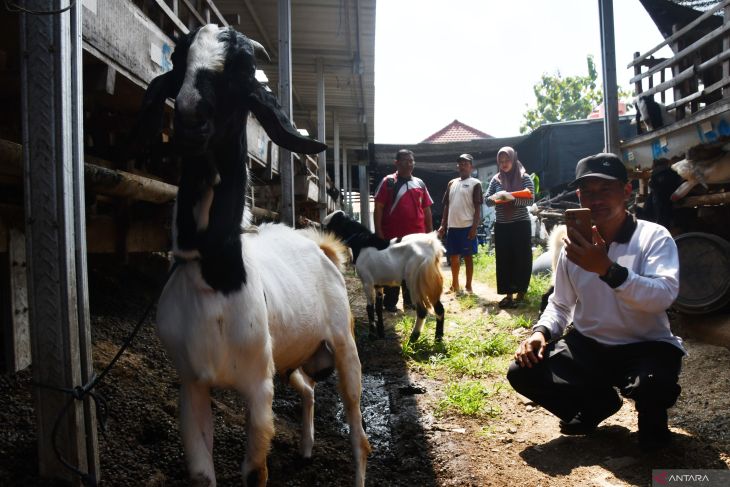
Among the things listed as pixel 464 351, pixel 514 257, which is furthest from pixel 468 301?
pixel 464 351

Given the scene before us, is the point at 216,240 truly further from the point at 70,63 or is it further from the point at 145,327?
the point at 145,327

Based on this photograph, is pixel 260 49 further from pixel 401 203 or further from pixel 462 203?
pixel 462 203

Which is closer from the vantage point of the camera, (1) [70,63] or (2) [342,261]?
(1) [70,63]

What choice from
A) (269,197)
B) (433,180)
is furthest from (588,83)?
(269,197)

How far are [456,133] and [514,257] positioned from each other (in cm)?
3128

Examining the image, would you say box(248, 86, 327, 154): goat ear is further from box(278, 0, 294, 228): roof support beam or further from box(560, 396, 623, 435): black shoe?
box(278, 0, 294, 228): roof support beam

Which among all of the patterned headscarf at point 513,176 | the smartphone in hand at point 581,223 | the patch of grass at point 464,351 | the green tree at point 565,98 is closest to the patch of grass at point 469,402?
the patch of grass at point 464,351

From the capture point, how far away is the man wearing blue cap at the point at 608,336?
9.89 ft

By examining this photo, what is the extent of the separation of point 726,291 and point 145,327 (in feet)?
16.5

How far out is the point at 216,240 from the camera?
217cm

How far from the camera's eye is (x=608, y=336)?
3.28m

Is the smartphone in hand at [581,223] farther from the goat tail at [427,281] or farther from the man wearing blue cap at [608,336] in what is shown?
the goat tail at [427,281]

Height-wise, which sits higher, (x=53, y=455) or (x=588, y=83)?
(x=588, y=83)

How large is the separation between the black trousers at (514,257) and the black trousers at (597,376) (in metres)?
3.97
